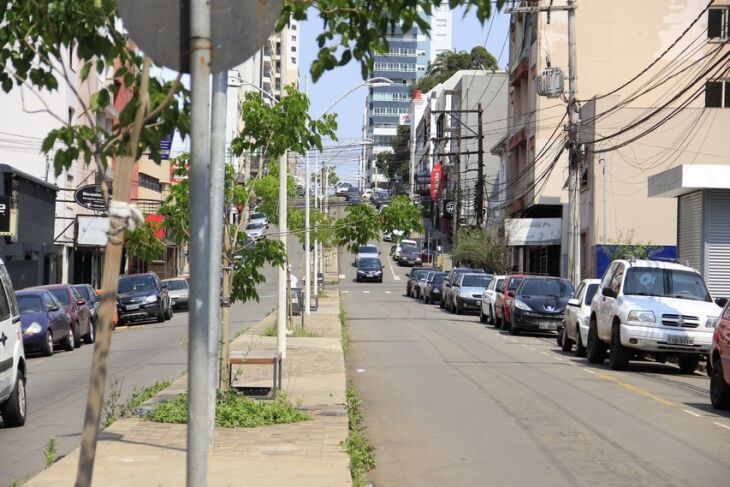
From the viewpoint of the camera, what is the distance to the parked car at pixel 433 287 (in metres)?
57.2

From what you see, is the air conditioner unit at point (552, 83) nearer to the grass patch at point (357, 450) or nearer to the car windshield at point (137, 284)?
the car windshield at point (137, 284)

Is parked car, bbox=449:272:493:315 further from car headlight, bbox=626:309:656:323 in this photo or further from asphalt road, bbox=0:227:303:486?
car headlight, bbox=626:309:656:323

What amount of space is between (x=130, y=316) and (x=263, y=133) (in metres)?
26.3

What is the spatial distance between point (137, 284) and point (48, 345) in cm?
1466

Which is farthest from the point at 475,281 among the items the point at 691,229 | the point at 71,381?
the point at 71,381

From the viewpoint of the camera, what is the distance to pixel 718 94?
5097 centimetres

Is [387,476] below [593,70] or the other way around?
below

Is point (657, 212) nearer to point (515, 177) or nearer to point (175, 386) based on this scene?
point (515, 177)

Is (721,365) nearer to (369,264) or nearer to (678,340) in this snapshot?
(678,340)

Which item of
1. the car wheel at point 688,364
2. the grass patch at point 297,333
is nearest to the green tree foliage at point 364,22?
the car wheel at point 688,364

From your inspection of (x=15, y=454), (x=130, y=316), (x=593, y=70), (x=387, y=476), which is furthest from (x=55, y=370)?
(x=593, y=70)

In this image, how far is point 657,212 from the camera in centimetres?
4862

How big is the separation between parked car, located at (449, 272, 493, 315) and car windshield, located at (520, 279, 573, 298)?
35.8 ft

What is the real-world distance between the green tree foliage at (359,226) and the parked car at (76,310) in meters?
15.1
